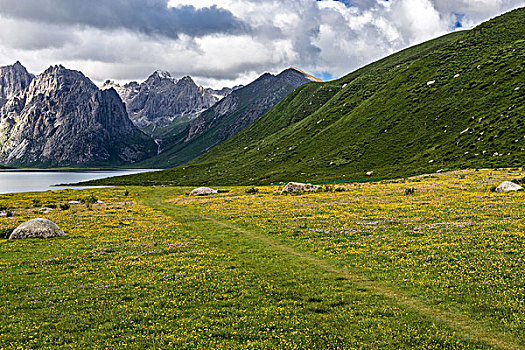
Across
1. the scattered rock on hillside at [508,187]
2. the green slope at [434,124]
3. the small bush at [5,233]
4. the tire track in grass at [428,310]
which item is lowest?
the small bush at [5,233]

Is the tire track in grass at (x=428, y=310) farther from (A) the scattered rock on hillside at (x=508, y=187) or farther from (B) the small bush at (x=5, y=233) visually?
(A) the scattered rock on hillside at (x=508, y=187)

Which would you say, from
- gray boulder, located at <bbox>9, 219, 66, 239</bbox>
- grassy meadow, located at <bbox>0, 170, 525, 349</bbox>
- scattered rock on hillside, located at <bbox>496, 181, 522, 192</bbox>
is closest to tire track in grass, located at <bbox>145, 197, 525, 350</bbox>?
grassy meadow, located at <bbox>0, 170, 525, 349</bbox>

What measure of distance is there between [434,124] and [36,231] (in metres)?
150

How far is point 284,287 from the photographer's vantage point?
57.8 feet

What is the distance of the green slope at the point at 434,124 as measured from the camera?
342ft

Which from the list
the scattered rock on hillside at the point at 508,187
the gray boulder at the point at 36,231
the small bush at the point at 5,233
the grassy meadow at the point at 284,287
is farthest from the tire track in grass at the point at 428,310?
the scattered rock on hillside at the point at 508,187

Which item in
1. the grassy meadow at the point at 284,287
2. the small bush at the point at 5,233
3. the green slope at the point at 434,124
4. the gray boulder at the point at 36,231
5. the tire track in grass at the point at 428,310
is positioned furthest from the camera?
the green slope at the point at 434,124

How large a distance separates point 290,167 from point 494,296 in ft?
497

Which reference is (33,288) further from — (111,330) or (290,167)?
(290,167)

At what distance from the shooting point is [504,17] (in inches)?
7426

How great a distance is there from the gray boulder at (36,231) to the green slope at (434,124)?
104 meters

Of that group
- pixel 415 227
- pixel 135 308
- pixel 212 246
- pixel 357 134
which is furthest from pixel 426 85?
pixel 135 308

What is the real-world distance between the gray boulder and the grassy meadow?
2.59 m

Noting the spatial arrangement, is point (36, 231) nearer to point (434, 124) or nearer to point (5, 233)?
point (5, 233)
